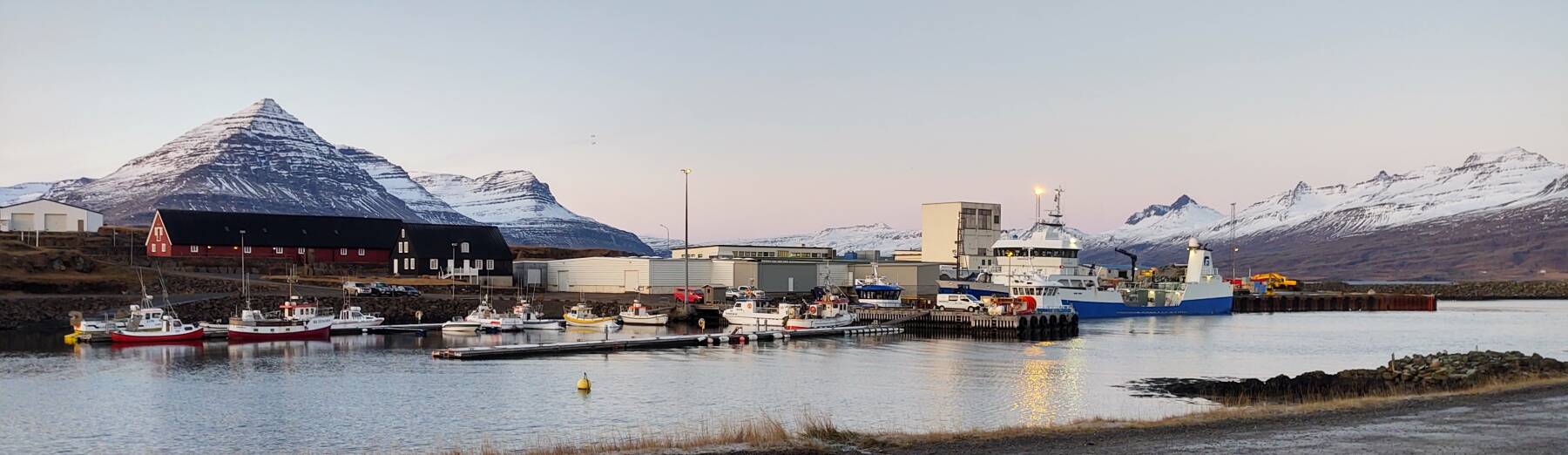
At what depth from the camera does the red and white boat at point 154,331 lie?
59.5m

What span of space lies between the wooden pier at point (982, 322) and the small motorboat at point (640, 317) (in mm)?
13122

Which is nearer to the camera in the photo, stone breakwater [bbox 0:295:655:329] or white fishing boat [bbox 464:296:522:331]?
stone breakwater [bbox 0:295:655:329]

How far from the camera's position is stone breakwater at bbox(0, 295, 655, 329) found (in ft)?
225

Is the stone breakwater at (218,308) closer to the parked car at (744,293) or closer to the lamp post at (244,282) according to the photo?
the lamp post at (244,282)

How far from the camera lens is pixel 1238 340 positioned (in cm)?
7031

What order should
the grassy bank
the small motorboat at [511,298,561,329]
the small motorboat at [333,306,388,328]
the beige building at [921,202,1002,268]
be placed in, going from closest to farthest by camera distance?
the grassy bank
the small motorboat at [333,306,388,328]
the small motorboat at [511,298,561,329]
the beige building at [921,202,1002,268]

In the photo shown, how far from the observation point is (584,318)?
7606 cm

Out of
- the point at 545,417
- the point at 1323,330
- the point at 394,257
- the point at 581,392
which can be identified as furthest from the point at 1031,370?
the point at 394,257

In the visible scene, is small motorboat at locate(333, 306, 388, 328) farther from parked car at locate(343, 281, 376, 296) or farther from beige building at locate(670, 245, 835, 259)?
beige building at locate(670, 245, 835, 259)

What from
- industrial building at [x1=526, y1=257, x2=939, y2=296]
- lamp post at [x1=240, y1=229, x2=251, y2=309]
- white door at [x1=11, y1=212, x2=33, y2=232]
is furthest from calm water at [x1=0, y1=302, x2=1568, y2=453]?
white door at [x1=11, y1=212, x2=33, y2=232]

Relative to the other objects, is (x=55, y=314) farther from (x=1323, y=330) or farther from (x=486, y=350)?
(x=1323, y=330)

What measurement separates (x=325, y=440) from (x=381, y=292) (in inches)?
2164

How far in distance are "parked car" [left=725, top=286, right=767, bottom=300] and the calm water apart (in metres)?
16.8

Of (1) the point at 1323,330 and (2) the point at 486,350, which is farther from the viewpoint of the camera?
(1) the point at 1323,330
